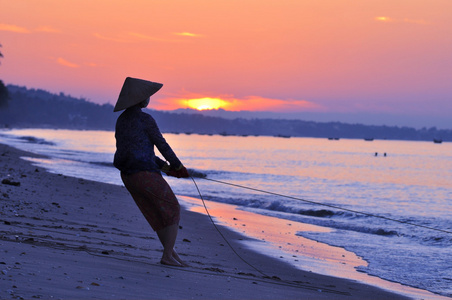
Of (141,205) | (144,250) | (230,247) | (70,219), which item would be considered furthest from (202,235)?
(141,205)

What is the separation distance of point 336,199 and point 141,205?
18.9 metres

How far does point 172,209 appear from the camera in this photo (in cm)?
590

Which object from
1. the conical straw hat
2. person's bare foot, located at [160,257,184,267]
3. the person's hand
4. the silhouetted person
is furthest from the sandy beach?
the conical straw hat

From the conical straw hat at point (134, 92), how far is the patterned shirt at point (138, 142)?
4.5 inches

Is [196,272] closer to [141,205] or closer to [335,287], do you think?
[141,205]

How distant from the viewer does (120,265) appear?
18.4 feet

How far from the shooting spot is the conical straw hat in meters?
5.71

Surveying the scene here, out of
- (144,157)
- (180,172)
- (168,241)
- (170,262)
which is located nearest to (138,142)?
(144,157)

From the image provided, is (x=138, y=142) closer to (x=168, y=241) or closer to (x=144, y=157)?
(x=144, y=157)

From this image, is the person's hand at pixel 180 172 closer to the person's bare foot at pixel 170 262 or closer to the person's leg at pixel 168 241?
the person's leg at pixel 168 241

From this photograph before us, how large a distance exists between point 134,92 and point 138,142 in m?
0.50

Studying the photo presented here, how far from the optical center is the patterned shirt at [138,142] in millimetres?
5660

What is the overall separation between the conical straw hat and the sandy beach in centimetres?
155

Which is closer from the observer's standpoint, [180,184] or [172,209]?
[172,209]
